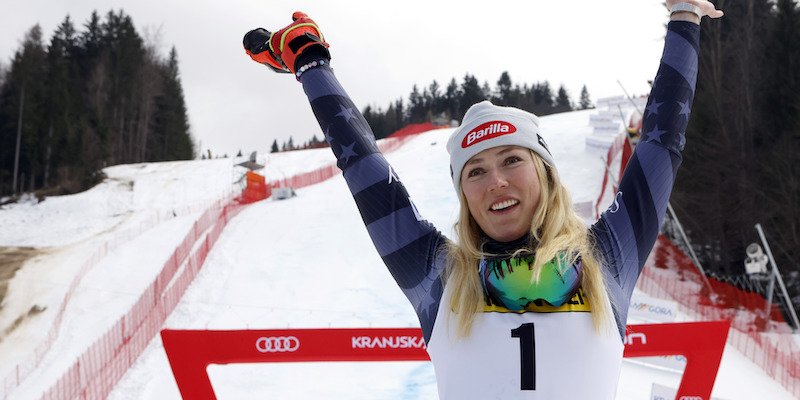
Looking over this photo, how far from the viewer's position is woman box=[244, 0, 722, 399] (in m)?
1.31

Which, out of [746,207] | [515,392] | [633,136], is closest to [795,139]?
[746,207]

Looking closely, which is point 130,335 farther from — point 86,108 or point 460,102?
point 460,102

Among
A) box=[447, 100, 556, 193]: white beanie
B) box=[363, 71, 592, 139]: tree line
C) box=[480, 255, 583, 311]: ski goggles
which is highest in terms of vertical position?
box=[363, 71, 592, 139]: tree line

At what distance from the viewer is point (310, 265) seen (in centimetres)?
1482

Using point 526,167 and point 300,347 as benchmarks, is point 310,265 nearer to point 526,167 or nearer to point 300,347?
point 300,347

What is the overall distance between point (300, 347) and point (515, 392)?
8.28 ft

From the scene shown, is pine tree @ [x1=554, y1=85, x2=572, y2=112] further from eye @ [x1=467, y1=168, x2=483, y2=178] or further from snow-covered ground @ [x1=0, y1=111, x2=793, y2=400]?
eye @ [x1=467, y1=168, x2=483, y2=178]

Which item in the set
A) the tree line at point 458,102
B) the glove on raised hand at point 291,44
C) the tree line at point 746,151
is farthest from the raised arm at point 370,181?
the tree line at point 458,102

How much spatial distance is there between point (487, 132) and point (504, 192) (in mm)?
185

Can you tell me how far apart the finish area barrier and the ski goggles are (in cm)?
221

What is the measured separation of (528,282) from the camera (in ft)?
4.34

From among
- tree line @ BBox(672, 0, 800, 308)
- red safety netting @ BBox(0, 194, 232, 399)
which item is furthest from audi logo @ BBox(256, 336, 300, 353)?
tree line @ BBox(672, 0, 800, 308)

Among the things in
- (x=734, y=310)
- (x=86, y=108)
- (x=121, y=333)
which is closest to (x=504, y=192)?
(x=121, y=333)

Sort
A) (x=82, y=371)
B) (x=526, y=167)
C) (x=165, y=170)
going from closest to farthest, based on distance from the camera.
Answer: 1. (x=526, y=167)
2. (x=82, y=371)
3. (x=165, y=170)
